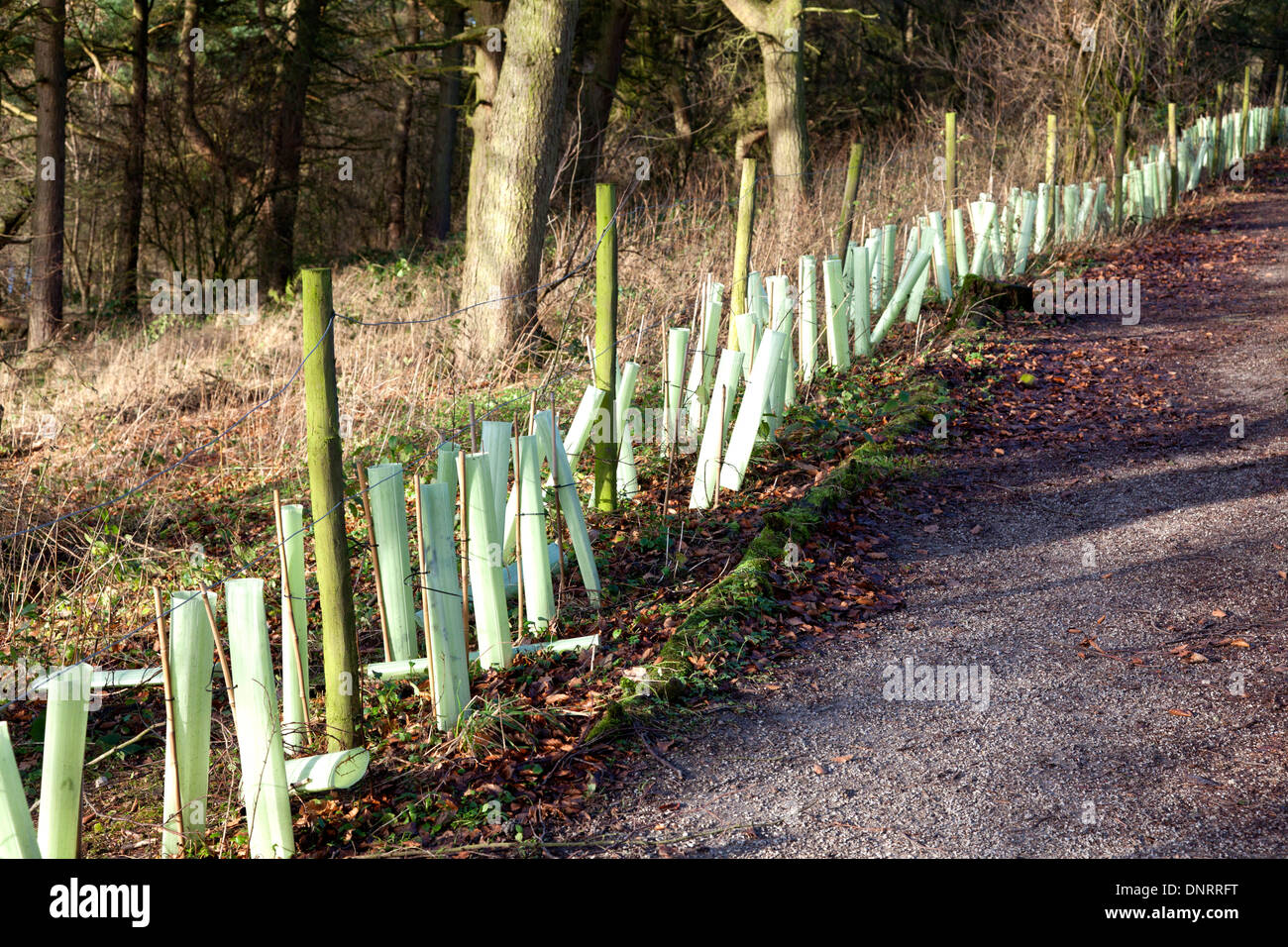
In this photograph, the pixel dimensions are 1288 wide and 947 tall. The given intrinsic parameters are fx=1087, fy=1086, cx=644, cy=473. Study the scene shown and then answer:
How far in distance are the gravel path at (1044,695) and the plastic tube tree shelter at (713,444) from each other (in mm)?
999

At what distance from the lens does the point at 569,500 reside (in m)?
4.53

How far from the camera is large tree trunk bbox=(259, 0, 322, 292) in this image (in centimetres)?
1554

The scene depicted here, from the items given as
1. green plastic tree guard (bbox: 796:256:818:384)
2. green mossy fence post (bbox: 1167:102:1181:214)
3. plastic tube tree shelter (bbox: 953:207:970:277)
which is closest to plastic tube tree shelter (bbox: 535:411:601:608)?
green plastic tree guard (bbox: 796:256:818:384)

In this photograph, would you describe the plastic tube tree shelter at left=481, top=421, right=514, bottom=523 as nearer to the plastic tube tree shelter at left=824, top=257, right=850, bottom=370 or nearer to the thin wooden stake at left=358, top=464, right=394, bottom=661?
the thin wooden stake at left=358, top=464, right=394, bottom=661

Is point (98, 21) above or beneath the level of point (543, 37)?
above

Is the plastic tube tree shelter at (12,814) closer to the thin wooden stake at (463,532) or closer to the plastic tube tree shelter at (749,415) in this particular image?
the thin wooden stake at (463,532)

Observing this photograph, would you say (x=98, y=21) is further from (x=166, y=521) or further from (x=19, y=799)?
(x=19, y=799)

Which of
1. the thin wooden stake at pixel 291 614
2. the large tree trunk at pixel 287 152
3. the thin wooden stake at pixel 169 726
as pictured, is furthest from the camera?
the large tree trunk at pixel 287 152

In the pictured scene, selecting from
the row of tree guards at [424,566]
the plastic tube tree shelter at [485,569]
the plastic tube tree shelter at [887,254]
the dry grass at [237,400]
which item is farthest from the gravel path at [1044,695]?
the plastic tube tree shelter at [887,254]

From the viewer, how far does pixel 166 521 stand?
659 cm

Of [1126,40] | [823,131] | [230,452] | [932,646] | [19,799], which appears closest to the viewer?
[19,799]

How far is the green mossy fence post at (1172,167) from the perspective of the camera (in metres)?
15.1

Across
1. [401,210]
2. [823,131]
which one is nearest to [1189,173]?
[823,131]
